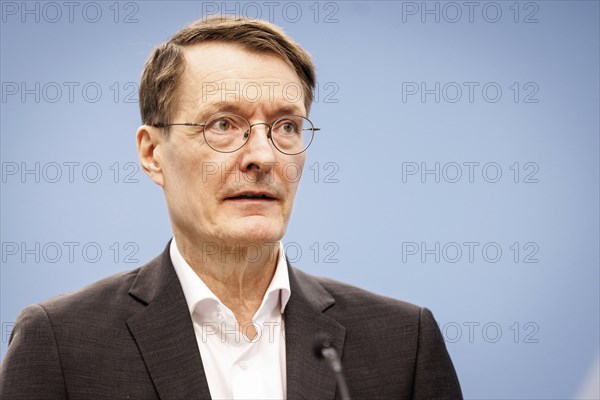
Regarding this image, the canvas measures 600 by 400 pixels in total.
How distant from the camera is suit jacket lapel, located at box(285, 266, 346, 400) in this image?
174 centimetres

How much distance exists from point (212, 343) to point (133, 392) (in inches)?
8.7

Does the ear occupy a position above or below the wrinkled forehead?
below

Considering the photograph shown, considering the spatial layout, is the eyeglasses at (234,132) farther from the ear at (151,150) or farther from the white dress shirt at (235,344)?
the white dress shirt at (235,344)

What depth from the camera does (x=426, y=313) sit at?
1985 millimetres

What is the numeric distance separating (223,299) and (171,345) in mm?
202

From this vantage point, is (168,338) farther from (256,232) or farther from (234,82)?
(234,82)

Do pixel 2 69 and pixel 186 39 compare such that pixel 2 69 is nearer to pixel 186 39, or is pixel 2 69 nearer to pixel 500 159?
pixel 186 39

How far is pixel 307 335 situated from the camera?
6.05 feet

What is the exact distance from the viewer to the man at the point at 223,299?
1.68 m

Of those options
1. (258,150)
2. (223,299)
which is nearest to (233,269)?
(223,299)

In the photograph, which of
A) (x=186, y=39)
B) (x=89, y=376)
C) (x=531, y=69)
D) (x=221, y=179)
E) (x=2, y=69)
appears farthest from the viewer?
(x=531, y=69)

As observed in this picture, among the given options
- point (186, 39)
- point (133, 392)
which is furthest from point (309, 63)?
point (133, 392)

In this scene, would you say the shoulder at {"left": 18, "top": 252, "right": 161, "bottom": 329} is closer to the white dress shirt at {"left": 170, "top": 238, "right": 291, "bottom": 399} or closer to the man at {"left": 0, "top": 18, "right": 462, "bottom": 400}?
the man at {"left": 0, "top": 18, "right": 462, "bottom": 400}

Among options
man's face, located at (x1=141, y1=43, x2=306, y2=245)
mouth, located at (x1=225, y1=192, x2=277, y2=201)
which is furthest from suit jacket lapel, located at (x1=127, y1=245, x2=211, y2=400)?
mouth, located at (x1=225, y1=192, x2=277, y2=201)
